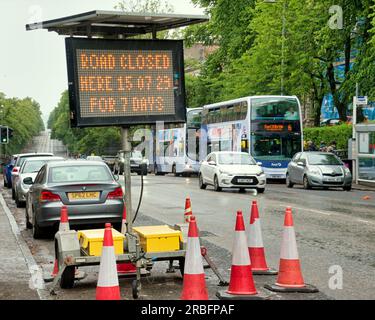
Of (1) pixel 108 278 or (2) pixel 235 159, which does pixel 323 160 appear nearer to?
(2) pixel 235 159

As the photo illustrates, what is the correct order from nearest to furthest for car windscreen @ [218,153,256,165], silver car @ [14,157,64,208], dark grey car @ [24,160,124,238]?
1. dark grey car @ [24,160,124,238]
2. silver car @ [14,157,64,208]
3. car windscreen @ [218,153,256,165]

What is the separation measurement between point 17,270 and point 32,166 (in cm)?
1382

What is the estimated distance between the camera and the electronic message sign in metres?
8.75

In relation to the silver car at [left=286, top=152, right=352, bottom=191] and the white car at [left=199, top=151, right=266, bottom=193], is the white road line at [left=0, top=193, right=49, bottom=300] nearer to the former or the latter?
the white car at [left=199, top=151, right=266, bottom=193]

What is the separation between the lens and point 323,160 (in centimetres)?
3288

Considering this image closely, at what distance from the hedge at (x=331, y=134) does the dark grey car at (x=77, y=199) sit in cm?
2889

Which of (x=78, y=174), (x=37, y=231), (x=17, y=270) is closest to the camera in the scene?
(x=17, y=270)

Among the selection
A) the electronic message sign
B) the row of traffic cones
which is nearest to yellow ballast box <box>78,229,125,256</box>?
the row of traffic cones

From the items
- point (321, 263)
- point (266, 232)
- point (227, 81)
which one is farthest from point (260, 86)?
point (321, 263)

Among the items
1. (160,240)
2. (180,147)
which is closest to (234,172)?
(160,240)

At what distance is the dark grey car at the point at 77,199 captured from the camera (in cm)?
1380

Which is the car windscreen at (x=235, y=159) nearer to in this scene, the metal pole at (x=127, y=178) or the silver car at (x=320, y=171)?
the silver car at (x=320, y=171)

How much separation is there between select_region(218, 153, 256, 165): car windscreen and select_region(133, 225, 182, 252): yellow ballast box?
21.2m
